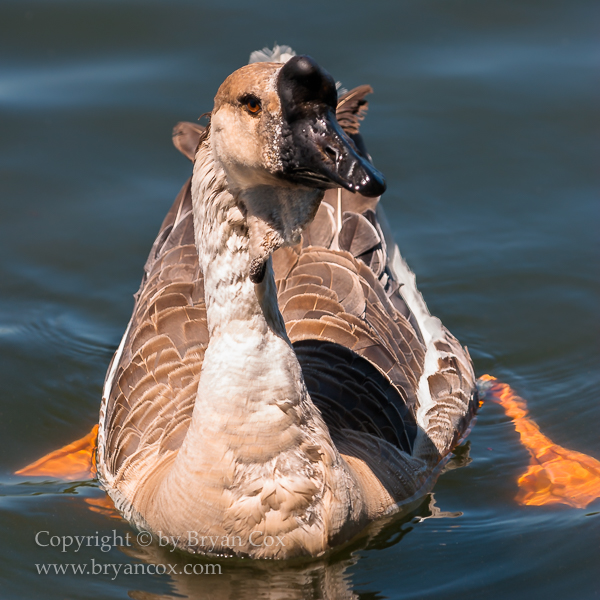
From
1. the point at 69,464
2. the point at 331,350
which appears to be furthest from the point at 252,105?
the point at 69,464

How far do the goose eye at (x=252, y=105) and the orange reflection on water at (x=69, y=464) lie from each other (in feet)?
11.4

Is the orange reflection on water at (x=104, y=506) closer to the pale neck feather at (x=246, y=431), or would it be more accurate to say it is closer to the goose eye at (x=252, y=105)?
the pale neck feather at (x=246, y=431)

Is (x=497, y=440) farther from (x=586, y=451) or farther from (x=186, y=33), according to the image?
(x=186, y=33)

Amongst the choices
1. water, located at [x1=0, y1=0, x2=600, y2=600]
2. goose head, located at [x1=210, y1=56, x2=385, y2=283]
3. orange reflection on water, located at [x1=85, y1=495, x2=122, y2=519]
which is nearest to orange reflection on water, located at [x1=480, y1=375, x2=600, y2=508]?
water, located at [x1=0, y1=0, x2=600, y2=600]

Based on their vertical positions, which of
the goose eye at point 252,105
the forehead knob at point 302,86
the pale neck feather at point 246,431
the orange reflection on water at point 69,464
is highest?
the goose eye at point 252,105

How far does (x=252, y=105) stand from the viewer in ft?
13.7

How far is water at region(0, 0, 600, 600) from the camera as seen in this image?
570cm

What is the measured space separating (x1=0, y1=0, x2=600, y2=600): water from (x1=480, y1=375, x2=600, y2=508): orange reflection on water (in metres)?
0.10

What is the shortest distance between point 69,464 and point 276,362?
266 centimetres

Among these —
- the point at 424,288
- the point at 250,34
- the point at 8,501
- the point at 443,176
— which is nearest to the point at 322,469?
the point at 8,501

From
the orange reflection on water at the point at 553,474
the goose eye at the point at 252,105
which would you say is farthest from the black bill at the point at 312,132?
the orange reflection on water at the point at 553,474

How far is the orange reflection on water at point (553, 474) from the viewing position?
640 cm

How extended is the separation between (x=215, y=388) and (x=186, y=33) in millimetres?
7762

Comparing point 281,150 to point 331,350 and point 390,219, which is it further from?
point 390,219
